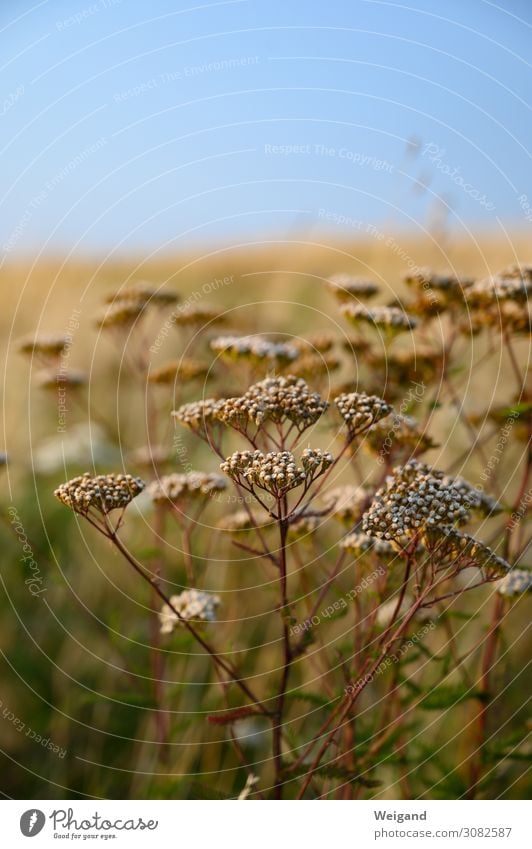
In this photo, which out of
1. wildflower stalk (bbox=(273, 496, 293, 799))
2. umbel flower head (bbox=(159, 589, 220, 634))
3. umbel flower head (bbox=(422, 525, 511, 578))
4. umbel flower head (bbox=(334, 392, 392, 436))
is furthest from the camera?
umbel flower head (bbox=(159, 589, 220, 634))

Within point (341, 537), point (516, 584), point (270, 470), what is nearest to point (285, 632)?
point (270, 470)

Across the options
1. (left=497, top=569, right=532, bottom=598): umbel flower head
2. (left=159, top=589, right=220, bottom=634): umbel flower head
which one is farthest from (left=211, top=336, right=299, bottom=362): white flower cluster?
(left=497, top=569, right=532, bottom=598): umbel flower head

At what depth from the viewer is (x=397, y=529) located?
2004 mm

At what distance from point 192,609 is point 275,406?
2.53 ft

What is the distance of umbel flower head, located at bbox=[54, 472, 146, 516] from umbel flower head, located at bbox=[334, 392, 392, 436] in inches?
25.2

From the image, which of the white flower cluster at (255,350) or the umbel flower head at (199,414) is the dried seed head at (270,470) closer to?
the umbel flower head at (199,414)

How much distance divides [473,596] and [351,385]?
1.76m

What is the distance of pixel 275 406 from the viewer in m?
2.14

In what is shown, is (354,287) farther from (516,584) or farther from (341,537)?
(516,584)

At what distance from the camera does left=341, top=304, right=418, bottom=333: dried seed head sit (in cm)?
270

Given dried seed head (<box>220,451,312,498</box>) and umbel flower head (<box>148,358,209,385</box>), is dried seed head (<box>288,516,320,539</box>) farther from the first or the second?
umbel flower head (<box>148,358,209,385</box>)

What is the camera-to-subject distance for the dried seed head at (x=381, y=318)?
8.87 ft
